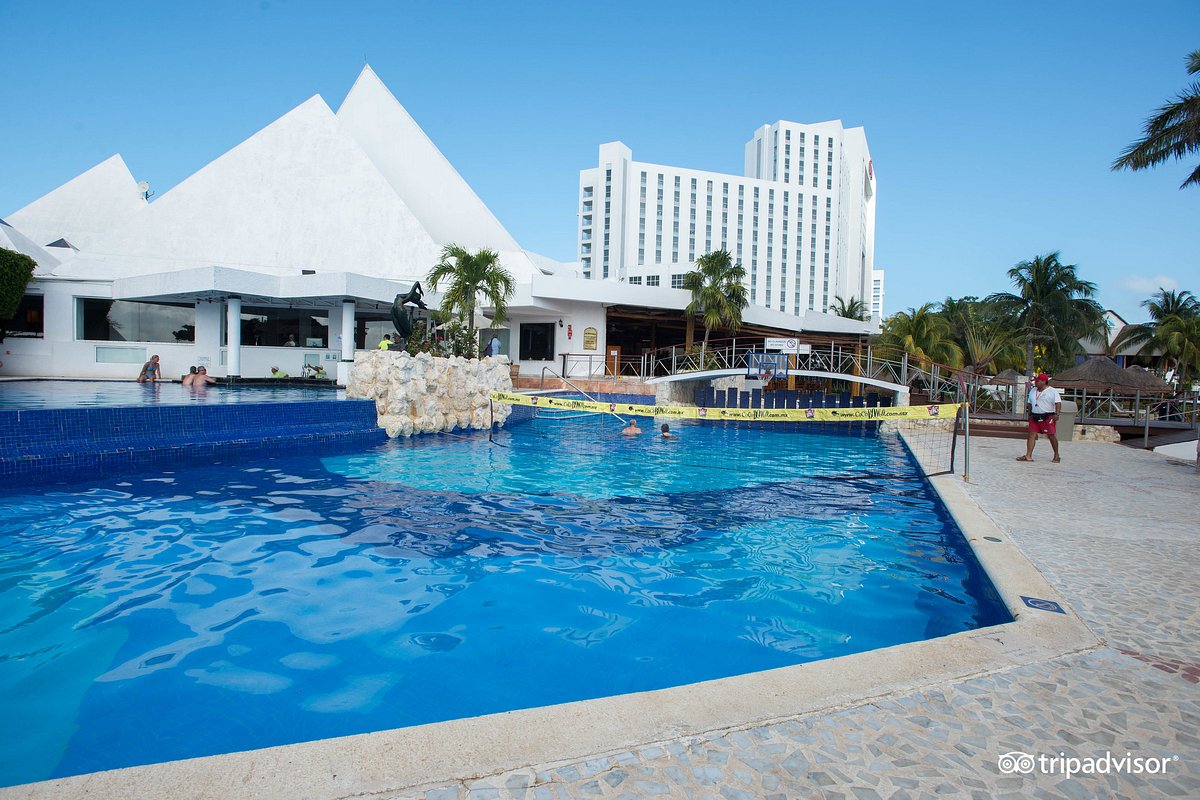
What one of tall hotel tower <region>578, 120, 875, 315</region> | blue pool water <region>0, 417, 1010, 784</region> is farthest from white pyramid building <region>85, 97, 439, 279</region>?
tall hotel tower <region>578, 120, 875, 315</region>

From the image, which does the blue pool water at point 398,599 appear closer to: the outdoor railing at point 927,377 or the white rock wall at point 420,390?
the white rock wall at point 420,390

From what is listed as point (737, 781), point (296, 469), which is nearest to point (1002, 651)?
point (737, 781)

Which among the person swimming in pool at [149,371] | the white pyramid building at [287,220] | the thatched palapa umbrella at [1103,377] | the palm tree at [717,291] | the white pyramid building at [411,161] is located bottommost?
the person swimming in pool at [149,371]

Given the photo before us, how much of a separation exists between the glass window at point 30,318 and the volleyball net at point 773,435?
16.3 m

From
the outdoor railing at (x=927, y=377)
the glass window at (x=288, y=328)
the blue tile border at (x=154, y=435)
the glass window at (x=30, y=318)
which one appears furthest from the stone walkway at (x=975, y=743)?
the glass window at (x=30, y=318)

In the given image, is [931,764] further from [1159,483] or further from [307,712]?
[1159,483]

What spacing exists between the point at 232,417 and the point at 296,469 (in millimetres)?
2228

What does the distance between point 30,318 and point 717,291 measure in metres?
24.0

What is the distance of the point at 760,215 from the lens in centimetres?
8869

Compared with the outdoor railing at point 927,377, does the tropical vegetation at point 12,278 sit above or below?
above

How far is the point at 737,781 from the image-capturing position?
201 centimetres

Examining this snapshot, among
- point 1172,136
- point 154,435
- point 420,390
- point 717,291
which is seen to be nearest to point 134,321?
point 420,390

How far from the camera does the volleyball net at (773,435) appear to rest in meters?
10.0

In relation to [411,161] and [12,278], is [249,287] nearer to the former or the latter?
[12,278]
